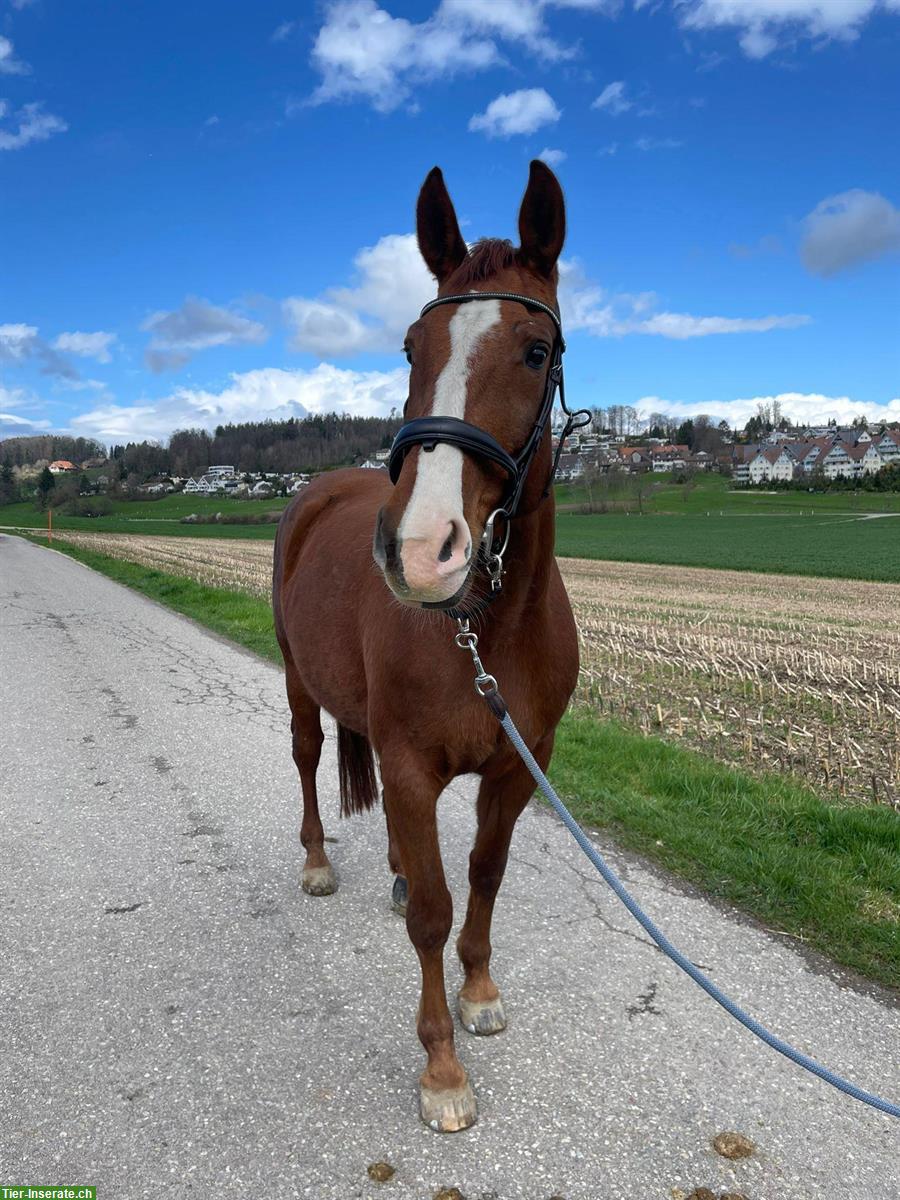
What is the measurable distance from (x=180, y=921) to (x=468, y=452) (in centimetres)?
283

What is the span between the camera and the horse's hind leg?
13.3ft

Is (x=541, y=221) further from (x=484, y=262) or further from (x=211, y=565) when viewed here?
(x=211, y=565)

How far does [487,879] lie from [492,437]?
6.02ft

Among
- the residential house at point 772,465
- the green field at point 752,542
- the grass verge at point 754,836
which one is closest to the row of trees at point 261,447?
the green field at point 752,542

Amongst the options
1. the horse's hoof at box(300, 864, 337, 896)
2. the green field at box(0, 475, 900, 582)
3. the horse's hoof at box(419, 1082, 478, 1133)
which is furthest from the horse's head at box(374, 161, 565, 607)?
the green field at box(0, 475, 900, 582)

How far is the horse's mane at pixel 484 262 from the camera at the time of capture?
7.52 ft

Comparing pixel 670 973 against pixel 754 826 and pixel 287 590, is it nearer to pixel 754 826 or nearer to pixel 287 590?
pixel 754 826

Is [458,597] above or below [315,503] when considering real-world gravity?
below

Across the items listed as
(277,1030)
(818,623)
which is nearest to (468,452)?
(277,1030)

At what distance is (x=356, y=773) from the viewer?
4.36 metres

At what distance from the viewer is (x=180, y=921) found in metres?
3.65

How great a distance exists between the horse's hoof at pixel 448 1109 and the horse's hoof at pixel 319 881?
5.15 feet

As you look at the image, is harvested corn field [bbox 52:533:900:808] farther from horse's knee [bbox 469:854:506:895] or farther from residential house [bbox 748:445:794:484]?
residential house [bbox 748:445:794:484]

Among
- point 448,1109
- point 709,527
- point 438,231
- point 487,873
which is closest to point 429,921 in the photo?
point 487,873
